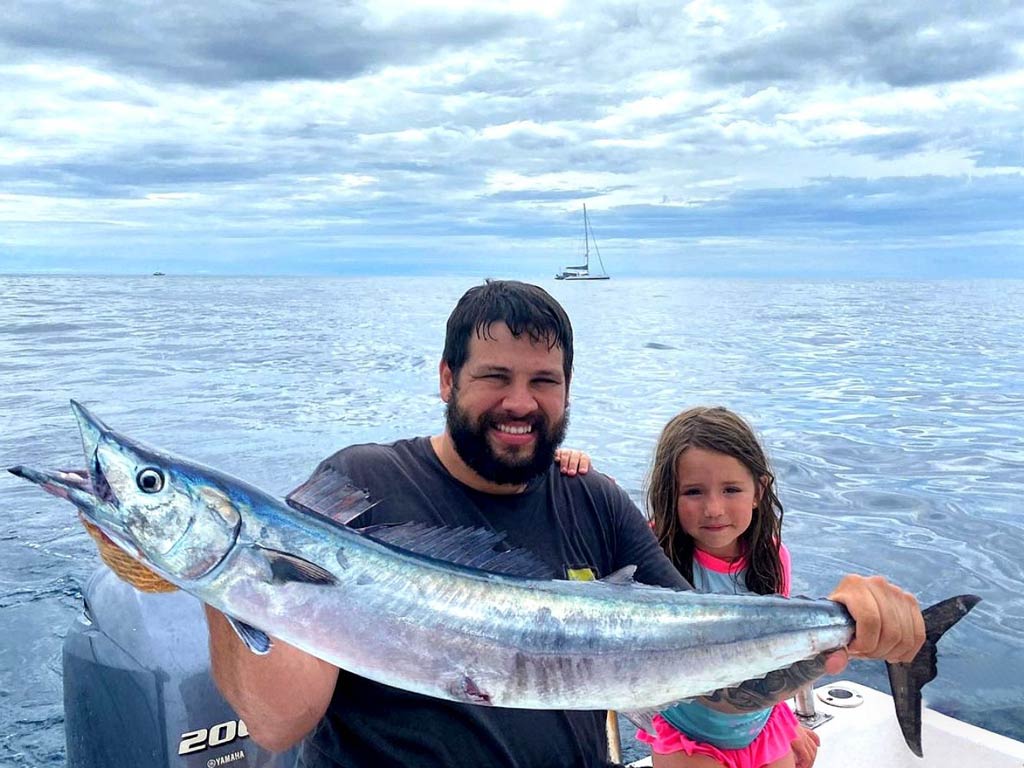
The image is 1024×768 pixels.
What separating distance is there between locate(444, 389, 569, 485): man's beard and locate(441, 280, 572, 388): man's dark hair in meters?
0.21

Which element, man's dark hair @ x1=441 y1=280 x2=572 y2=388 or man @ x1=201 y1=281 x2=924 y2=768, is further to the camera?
man's dark hair @ x1=441 y1=280 x2=572 y2=388

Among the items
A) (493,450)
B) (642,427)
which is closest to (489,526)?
(493,450)

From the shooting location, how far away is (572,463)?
11.1 ft

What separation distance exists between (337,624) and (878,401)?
709 inches

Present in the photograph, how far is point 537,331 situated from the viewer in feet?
10.2

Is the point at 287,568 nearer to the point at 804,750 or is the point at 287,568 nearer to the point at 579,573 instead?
the point at 579,573

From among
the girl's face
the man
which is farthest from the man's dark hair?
the girl's face

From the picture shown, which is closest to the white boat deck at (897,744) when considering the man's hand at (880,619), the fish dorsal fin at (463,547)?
the man's hand at (880,619)

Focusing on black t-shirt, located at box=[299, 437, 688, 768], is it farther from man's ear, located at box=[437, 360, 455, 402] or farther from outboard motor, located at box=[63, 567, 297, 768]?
outboard motor, located at box=[63, 567, 297, 768]

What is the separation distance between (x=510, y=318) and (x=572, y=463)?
666mm

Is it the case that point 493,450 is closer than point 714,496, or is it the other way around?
point 493,450

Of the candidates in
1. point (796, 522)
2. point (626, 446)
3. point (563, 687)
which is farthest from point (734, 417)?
point (626, 446)

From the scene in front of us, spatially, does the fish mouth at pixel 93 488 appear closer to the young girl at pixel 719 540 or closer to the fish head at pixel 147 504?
the fish head at pixel 147 504

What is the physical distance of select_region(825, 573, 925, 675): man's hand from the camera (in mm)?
2643
